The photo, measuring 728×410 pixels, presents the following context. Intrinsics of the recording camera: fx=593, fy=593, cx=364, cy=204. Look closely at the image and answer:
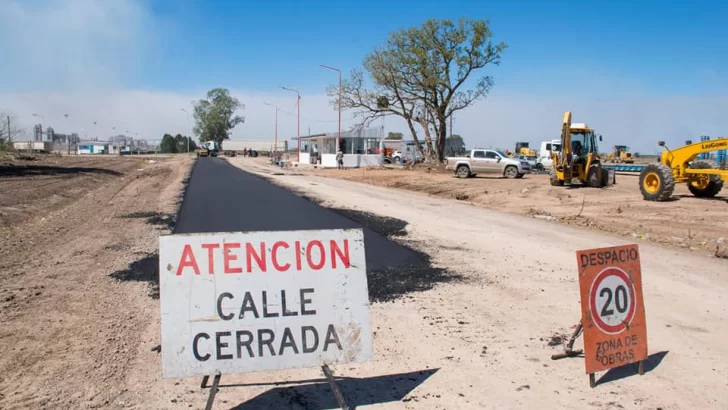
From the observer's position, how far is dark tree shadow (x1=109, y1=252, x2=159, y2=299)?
26.0ft

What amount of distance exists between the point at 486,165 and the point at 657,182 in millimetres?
17473

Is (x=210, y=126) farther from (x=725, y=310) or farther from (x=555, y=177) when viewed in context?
(x=725, y=310)

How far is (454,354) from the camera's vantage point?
18.3 feet

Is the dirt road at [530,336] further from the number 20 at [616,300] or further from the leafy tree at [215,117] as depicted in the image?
the leafy tree at [215,117]

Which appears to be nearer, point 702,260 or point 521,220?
point 702,260

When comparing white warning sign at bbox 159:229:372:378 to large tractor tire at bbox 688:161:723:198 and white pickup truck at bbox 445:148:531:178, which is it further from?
white pickup truck at bbox 445:148:531:178

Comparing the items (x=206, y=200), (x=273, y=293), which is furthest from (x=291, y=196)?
(x=273, y=293)

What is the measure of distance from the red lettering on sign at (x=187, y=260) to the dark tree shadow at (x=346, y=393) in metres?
1.12

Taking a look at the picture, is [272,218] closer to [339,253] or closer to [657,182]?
[339,253]

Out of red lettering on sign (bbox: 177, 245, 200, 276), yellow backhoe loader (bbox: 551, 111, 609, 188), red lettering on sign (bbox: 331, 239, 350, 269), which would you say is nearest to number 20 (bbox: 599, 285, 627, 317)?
red lettering on sign (bbox: 331, 239, 350, 269)

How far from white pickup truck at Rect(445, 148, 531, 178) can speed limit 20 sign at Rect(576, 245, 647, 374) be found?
3155 cm

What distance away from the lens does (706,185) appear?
19547 millimetres

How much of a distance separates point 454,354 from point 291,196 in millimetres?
17078

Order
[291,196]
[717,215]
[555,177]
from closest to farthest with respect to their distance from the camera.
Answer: [717,215] < [291,196] < [555,177]
